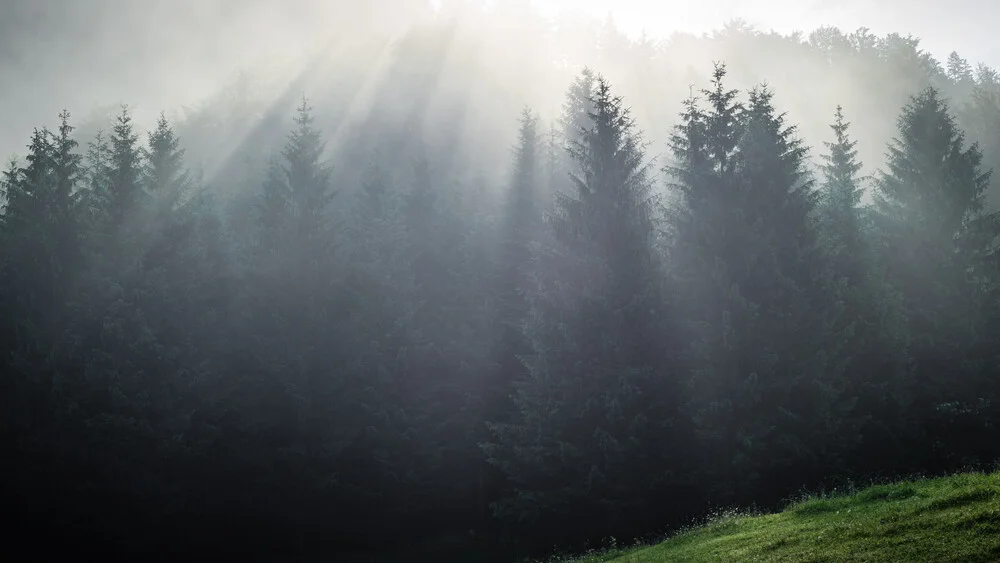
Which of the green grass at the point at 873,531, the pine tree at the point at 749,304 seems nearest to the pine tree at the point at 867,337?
the pine tree at the point at 749,304

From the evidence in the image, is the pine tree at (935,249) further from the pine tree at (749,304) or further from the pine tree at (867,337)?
the pine tree at (749,304)

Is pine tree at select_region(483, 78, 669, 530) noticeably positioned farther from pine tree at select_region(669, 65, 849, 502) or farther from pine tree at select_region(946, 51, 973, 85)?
pine tree at select_region(946, 51, 973, 85)

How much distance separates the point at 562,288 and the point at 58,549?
23.4 meters

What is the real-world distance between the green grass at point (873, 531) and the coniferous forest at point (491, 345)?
25.8 feet

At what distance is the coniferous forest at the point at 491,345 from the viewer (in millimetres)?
22906

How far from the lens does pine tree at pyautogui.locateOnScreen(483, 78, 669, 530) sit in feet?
74.3

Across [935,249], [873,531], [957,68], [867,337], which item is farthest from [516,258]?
[957,68]

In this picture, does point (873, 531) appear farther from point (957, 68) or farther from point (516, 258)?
point (957, 68)

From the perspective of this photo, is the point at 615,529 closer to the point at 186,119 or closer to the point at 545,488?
the point at 545,488

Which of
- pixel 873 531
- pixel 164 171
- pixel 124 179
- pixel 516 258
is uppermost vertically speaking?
pixel 164 171

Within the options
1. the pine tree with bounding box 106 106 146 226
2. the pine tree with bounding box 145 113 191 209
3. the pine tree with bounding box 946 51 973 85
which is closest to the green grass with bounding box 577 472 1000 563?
the pine tree with bounding box 106 106 146 226

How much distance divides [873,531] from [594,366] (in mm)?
13907

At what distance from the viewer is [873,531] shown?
1013 cm

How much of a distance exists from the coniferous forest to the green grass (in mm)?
7850
